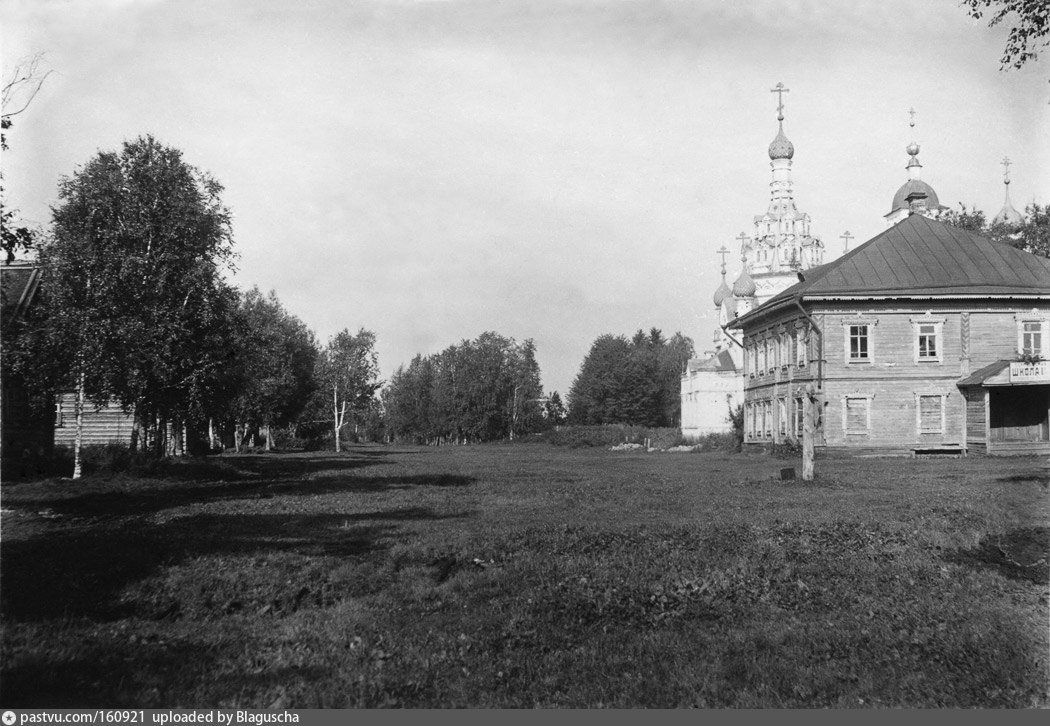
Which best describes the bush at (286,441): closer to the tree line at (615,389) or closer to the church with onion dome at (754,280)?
the church with onion dome at (754,280)

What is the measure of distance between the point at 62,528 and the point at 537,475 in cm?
1854

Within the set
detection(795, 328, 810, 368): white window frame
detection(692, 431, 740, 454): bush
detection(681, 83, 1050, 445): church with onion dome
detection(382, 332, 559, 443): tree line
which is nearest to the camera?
detection(681, 83, 1050, 445): church with onion dome

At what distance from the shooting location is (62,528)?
1532 cm

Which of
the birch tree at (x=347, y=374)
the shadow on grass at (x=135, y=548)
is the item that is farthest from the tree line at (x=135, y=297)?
the birch tree at (x=347, y=374)

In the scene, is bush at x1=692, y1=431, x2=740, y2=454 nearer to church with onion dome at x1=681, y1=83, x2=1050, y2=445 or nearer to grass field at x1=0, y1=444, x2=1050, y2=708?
church with onion dome at x1=681, y1=83, x2=1050, y2=445

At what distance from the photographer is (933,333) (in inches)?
1751

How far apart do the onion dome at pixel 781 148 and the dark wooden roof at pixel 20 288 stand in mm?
69971

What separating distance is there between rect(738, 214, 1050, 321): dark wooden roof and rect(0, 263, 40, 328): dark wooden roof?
32.9 m

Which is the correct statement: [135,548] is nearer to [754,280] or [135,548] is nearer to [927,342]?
[927,342]

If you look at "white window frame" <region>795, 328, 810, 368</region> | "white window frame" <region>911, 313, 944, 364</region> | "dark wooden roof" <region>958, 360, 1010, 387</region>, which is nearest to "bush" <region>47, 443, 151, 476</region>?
"white window frame" <region>795, 328, 810, 368</region>

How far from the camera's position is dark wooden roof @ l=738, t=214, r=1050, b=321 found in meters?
43.4

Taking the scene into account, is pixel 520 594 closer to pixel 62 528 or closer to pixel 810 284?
pixel 62 528

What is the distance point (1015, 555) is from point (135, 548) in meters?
12.2

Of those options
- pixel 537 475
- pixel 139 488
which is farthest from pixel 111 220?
pixel 537 475
